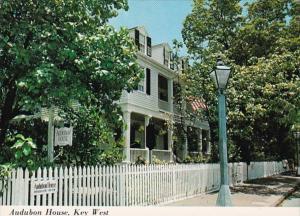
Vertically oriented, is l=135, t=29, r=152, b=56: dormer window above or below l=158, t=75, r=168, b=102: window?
above

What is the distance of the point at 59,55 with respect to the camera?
7.79 meters

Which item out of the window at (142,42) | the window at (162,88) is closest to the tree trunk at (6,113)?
the window at (142,42)

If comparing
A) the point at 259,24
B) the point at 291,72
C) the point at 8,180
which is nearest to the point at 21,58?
the point at 8,180

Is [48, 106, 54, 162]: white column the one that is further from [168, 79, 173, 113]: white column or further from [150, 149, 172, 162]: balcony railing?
[168, 79, 173, 113]: white column

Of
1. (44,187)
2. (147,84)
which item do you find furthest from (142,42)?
(44,187)

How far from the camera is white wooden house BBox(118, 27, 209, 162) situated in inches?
707

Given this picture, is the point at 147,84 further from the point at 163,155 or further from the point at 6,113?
the point at 6,113

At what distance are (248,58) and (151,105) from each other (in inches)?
183

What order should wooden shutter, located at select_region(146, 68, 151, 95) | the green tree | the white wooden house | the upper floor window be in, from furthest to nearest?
1. wooden shutter, located at select_region(146, 68, 151, 95)
2. the upper floor window
3. the white wooden house
4. the green tree

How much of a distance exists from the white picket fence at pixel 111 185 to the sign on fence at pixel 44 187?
0.03 meters

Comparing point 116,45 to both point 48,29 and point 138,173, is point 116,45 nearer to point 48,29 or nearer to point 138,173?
point 48,29

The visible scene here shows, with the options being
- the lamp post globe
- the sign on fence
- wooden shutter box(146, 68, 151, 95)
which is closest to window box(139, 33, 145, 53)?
wooden shutter box(146, 68, 151, 95)

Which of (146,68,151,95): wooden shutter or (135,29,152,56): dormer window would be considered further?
(146,68,151,95): wooden shutter

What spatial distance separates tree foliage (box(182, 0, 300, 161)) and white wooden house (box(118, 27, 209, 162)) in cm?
217
